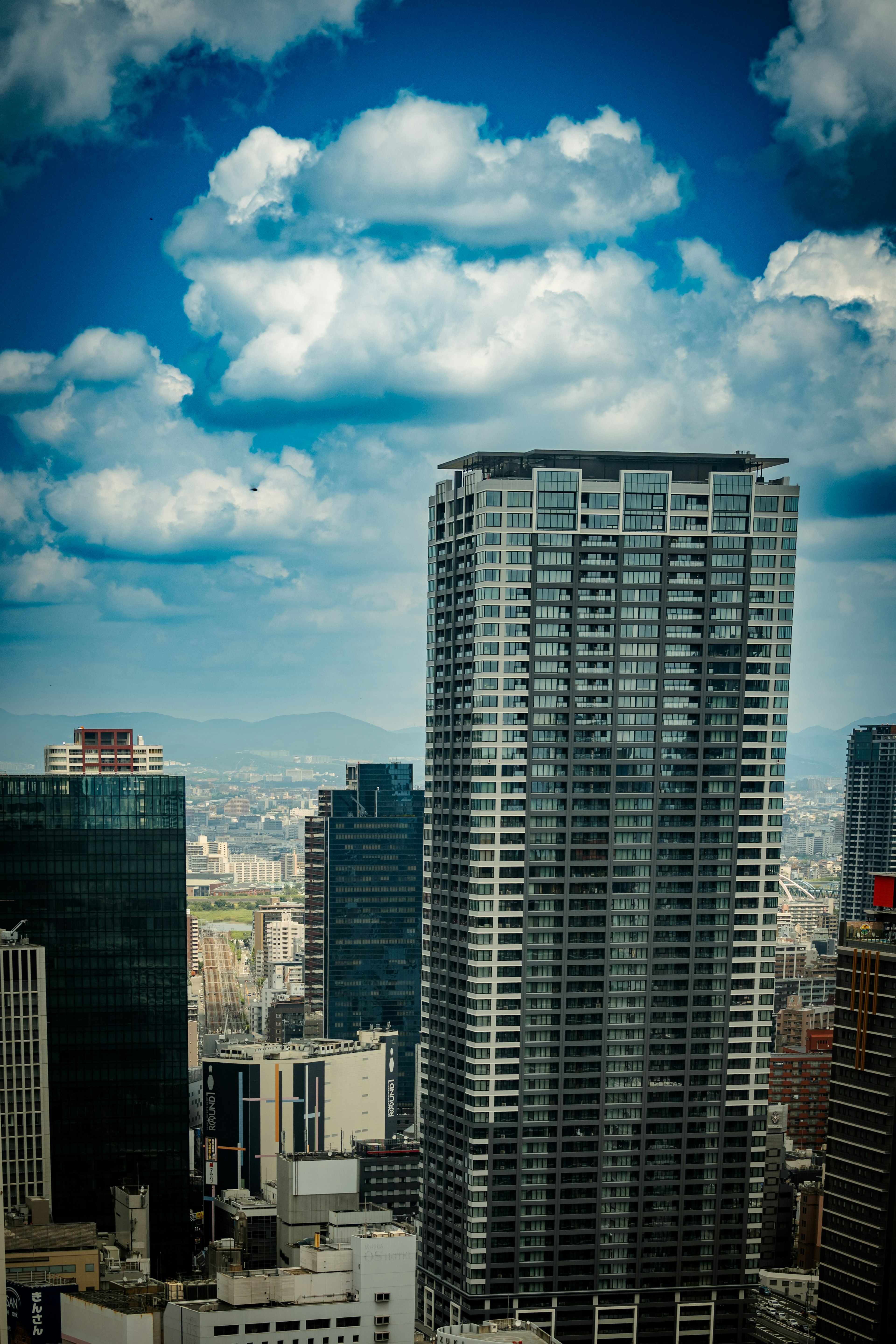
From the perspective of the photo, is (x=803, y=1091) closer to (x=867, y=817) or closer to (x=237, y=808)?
(x=867, y=817)

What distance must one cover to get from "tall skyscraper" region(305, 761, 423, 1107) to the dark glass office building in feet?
58.0

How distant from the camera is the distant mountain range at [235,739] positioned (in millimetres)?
23031

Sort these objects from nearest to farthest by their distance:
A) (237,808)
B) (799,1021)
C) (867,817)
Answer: (799,1021)
(867,817)
(237,808)

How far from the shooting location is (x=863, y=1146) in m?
18.8

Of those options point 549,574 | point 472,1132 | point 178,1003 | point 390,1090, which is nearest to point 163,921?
point 178,1003

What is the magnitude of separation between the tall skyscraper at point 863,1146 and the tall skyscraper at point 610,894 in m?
2.36

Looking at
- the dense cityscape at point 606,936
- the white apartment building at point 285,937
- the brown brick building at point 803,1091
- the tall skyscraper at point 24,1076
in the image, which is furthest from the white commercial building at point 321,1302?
the white apartment building at point 285,937

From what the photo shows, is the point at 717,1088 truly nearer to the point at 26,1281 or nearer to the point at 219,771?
the point at 26,1281

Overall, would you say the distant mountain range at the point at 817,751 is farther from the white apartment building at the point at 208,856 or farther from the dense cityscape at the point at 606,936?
the white apartment building at the point at 208,856

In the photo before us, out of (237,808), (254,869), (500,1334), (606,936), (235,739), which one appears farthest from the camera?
(254,869)

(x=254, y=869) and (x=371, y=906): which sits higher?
(x=371, y=906)

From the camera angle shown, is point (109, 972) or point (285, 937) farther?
point (285, 937)

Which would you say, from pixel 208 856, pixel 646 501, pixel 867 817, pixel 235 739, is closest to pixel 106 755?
pixel 235 739

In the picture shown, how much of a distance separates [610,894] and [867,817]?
2343cm
